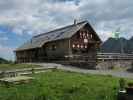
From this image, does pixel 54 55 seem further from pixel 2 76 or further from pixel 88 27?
pixel 2 76

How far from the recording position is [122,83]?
50.3 feet

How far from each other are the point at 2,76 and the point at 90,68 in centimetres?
1780

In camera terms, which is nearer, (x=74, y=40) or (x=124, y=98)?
(x=124, y=98)

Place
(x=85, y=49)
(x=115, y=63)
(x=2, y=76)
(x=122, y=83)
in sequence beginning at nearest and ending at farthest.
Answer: (x=122, y=83) → (x=2, y=76) → (x=115, y=63) → (x=85, y=49)

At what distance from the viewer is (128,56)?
4822 cm

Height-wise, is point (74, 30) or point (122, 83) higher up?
point (74, 30)

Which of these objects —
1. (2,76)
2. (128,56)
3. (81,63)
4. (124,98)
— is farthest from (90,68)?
(124,98)

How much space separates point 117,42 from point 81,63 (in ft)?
143

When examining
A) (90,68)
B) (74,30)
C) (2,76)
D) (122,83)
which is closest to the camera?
(122,83)

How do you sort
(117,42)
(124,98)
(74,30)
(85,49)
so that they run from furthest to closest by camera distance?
(117,42) → (85,49) → (74,30) → (124,98)

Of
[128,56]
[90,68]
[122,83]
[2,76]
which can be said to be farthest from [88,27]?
[122,83]

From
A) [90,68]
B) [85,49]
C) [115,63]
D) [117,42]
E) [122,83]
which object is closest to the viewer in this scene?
[122,83]

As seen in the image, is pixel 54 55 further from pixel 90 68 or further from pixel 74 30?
pixel 90 68

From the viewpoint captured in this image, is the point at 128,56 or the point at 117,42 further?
the point at 117,42
